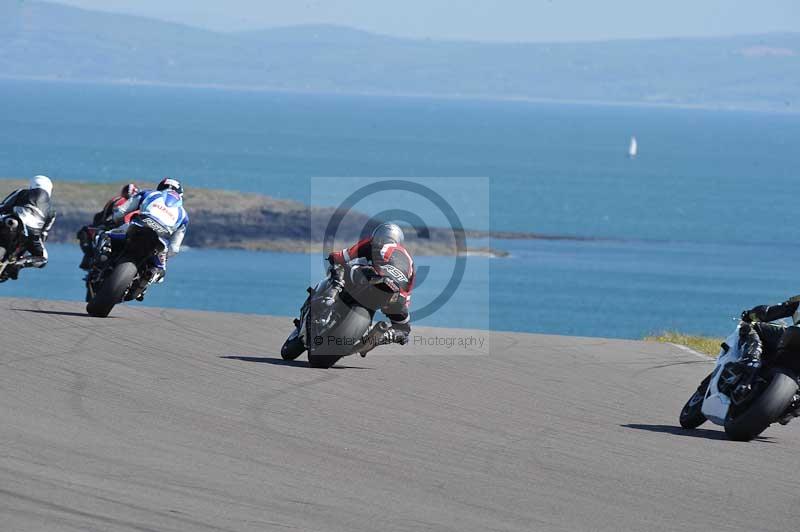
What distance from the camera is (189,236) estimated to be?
393 feet

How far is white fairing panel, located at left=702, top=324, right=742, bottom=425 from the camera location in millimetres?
11148

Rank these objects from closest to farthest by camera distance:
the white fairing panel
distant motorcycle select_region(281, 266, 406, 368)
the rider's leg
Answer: the rider's leg < the white fairing panel < distant motorcycle select_region(281, 266, 406, 368)

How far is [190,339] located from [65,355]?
254cm

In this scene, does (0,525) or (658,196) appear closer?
(0,525)

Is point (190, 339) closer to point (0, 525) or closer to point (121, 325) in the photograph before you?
point (121, 325)

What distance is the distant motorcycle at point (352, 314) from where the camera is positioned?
43.3 ft

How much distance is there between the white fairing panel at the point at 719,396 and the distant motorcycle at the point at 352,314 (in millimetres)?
3207

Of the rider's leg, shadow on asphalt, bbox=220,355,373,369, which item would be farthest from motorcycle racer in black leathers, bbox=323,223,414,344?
the rider's leg

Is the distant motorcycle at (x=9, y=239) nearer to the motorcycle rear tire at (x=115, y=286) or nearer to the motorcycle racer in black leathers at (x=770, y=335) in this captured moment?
the motorcycle rear tire at (x=115, y=286)

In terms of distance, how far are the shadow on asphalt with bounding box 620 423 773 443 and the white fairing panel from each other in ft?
0.53

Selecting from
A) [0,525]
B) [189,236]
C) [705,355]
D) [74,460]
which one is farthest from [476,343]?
[189,236]

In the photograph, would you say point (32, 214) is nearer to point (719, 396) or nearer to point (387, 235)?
point (387, 235)

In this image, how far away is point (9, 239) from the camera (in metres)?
17.4

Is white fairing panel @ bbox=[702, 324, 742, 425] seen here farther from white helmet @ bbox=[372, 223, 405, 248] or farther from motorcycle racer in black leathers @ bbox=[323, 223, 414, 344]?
white helmet @ bbox=[372, 223, 405, 248]
